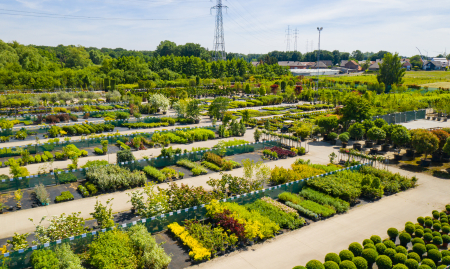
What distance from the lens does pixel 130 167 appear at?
20516mm

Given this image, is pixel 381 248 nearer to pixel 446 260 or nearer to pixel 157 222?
pixel 446 260

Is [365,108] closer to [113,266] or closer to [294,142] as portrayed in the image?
[294,142]

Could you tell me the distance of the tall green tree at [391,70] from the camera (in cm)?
6669

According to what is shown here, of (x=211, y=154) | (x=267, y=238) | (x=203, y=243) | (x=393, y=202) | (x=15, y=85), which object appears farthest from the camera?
(x=15, y=85)

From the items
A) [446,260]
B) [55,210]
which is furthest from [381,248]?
[55,210]

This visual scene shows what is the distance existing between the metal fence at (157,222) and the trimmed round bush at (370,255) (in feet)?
20.2

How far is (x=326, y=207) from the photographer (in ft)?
52.3

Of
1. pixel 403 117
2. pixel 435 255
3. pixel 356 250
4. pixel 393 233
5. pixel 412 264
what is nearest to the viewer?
pixel 412 264

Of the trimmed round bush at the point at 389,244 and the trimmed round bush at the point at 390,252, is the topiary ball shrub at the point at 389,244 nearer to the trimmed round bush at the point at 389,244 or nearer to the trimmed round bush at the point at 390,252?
the trimmed round bush at the point at 389,244

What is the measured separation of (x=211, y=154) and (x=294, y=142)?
32.4 feet

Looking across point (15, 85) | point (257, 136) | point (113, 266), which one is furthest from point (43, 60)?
point (113, 266)

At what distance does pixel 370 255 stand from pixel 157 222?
8.68 m

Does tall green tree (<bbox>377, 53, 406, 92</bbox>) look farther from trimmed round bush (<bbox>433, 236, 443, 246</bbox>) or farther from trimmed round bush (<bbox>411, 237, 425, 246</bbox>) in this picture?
trimmed round bush (<bbox>411, 237, 425, 246</bbox>)

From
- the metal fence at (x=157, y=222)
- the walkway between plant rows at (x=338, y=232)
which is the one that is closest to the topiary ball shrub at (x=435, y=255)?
the walkway between plant rows at (x=338, y=232)
